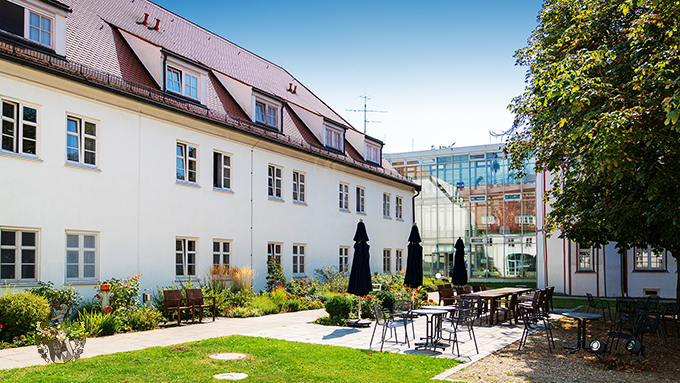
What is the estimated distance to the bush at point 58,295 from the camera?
12000 mm

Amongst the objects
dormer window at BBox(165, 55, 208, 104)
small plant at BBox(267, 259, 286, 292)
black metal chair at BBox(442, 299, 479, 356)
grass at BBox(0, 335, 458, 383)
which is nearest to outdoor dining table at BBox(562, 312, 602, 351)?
black metal chair at BBox(442, 299, 479, 356)

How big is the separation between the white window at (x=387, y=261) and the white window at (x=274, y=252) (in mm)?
9541

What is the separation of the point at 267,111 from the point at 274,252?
5.79m

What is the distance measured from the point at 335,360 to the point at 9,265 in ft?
26.1

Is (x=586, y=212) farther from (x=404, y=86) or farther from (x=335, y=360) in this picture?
(x=335, y=360)

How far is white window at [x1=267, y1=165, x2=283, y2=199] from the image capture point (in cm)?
2075

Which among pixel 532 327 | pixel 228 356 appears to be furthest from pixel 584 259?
pixel 228 356

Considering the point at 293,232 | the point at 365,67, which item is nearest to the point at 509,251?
the point at 293,232

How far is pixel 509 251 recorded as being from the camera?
34656 mm

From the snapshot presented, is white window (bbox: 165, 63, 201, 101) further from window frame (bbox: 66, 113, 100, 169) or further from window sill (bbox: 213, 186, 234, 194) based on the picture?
window frame (bbox: 66, 113, 100, 169)

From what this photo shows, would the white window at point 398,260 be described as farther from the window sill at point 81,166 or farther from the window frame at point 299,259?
the window sill at point 81,166

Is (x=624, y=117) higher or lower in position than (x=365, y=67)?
lower

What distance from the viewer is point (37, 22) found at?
43.8 ft

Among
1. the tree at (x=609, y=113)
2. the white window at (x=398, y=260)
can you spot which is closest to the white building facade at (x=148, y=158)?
the white window at (x=398, y=260)
